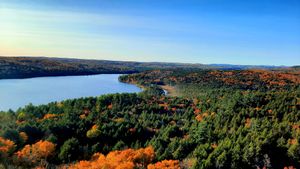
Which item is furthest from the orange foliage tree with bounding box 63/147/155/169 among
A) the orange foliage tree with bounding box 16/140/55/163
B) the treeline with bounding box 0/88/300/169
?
the orange foliage tree with bounding box 16/140/55/163

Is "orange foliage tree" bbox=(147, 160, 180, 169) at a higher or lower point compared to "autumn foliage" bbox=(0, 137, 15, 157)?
lower

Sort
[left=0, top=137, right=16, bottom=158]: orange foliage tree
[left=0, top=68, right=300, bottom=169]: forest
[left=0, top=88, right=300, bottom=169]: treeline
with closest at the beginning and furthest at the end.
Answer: [left=0, top=137, right=16, bottom=158]: orange foliage tree, [left=0, top=68, right=300, bottom=169]: forest, [left=0, top=88, right=300, bottom=169]: treeline

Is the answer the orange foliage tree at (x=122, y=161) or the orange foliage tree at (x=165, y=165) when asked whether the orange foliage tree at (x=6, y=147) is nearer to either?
the orange foliage tree at (x=122, y=161)

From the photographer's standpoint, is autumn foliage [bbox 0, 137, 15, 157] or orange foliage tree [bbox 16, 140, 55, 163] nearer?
autumn foliage [bbox 0, 137, 15, 157]

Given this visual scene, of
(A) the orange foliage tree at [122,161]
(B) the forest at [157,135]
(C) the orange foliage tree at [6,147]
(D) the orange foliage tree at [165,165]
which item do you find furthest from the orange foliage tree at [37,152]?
(D) the orange foliage tree at [165,165]

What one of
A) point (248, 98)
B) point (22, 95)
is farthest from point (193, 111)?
point (22, 95)

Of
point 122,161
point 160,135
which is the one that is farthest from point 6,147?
point 160,135

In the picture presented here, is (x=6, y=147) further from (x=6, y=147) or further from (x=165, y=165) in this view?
(x=165, y=165)

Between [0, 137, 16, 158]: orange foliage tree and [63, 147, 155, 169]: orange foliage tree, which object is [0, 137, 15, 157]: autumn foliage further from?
[63, 147, 155, 169]: orange foliage tree
